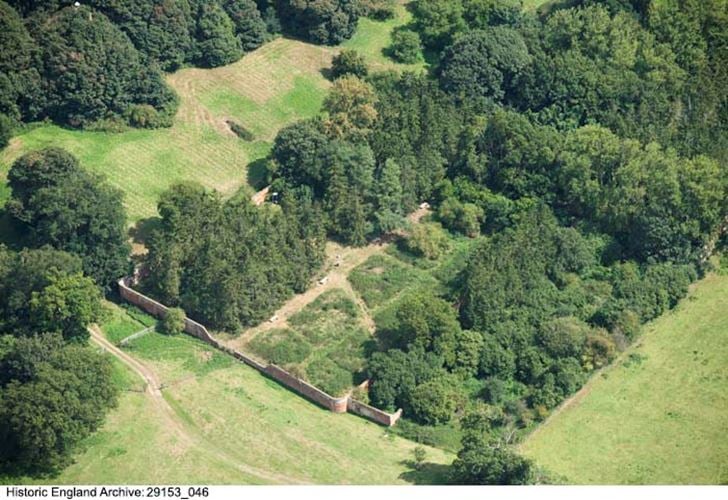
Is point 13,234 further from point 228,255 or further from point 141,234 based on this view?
point 228,255

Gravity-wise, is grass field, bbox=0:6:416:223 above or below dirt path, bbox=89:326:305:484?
above

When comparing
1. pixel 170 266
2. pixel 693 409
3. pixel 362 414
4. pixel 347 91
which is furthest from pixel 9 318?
pixel 693 409

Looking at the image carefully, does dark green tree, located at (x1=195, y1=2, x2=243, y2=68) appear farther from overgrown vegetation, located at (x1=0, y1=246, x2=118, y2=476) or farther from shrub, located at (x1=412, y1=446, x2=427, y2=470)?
shrub, located at (x1=412, y1=446, x2=427, y2=470)

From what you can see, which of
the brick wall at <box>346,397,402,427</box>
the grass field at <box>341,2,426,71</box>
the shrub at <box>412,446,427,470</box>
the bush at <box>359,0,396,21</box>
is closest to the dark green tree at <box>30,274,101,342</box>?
the brick wall at <box>346,397,402,427</box>

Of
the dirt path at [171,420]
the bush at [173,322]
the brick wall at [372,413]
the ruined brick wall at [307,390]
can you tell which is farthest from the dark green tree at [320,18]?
the brick wall at [372,413]

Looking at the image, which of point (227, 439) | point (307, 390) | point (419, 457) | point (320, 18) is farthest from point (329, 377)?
point (320, 18)

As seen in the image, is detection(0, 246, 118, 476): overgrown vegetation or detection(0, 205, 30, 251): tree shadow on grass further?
detection(0, 205, 30, 251): tree shadow on grass
